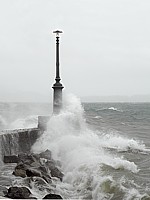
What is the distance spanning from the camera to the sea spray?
8.92 meters

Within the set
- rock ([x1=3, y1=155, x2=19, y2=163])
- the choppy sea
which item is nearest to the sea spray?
the choppy sea

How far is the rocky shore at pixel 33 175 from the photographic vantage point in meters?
8.01

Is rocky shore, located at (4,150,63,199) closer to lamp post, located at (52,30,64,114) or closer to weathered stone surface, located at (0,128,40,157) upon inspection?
weathered stone surface, located at (0,128,40,157)

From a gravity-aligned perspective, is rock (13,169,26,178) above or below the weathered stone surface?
below

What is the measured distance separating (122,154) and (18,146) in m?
4.00

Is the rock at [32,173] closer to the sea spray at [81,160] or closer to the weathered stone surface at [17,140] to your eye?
the sea spray at [81,160]

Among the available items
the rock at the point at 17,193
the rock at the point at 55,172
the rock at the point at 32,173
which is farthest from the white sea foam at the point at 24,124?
the rock at the point at 17,193

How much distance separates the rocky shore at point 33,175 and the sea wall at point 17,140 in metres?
0.54

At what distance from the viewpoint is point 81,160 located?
11664 millimetres

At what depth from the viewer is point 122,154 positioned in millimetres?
14133

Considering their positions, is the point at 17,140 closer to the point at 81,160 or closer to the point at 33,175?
the point at 81,160

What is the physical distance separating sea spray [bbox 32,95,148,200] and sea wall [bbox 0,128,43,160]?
302mm

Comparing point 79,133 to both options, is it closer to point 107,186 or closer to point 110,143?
point 110,143

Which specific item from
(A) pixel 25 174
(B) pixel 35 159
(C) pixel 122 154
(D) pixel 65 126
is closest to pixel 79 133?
(D) pixel 65 126
